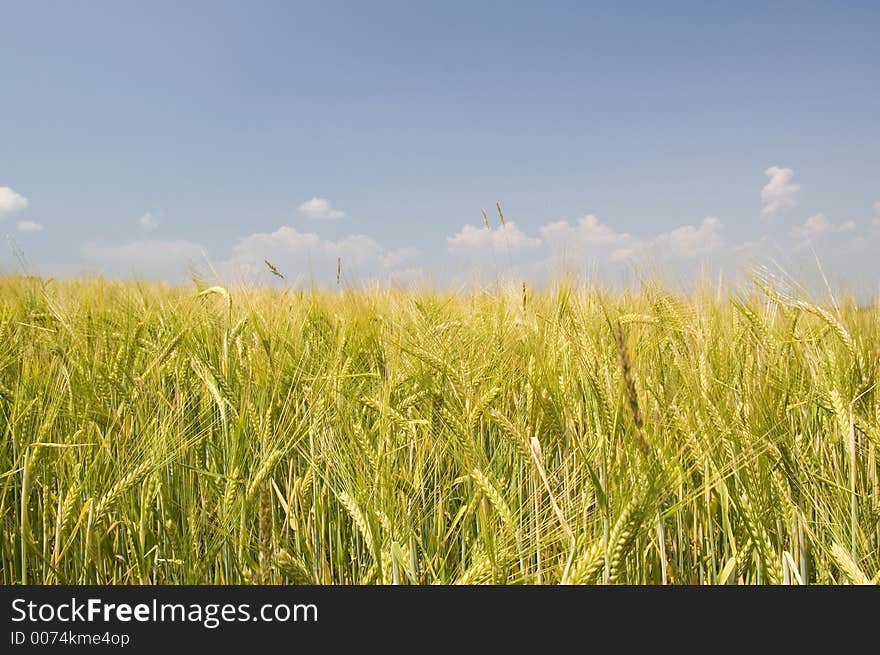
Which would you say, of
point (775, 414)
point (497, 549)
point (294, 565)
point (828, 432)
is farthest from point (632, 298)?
point (294, 565)

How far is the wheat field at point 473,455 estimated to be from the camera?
3.09 ft

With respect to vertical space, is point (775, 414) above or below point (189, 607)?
above

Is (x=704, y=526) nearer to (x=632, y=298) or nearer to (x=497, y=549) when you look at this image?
(x=497, y=549)

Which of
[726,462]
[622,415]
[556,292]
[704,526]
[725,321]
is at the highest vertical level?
[556,292]

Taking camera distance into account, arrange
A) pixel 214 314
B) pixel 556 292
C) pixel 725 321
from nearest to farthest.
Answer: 1. pixel 725 321
2. pixel 556 292
3. pixel 214 314

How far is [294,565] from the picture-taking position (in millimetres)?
847

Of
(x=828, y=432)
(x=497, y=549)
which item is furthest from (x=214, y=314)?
(x=828, y=432)

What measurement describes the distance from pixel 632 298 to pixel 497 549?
1.42 m

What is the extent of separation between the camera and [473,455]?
1.07 metres

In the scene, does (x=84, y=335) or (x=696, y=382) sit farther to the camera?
(x=84, y=335)

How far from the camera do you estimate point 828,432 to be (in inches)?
52.1

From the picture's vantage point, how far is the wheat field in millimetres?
941

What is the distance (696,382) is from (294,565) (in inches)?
31.0

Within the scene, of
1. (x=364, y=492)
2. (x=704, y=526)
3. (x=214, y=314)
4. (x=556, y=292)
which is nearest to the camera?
(x=364, y=492)
